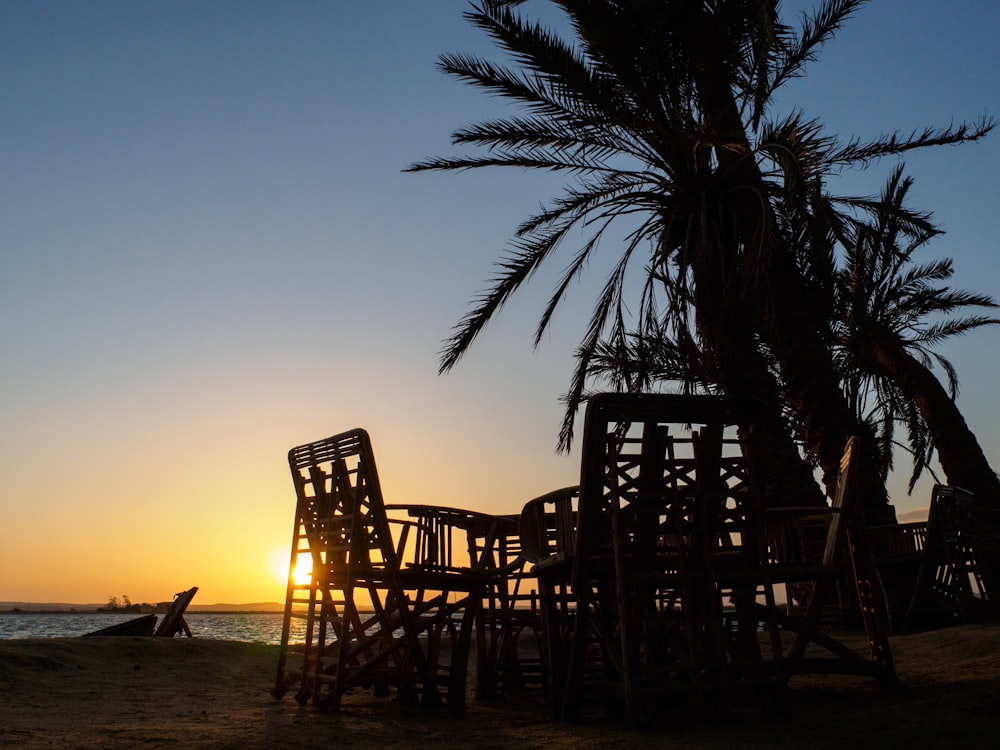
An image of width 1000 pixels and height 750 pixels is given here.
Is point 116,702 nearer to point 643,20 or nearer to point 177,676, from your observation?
point 177,676

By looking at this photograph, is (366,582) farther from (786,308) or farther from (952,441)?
(952,441)

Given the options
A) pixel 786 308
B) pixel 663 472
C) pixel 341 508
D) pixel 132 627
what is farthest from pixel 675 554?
pixel 132 627

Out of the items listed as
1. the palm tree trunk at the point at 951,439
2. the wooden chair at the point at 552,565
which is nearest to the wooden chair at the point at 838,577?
the wooden chair at the point at 552,565

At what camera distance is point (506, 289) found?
11695 mm

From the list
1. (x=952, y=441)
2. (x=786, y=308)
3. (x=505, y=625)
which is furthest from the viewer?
(x=952, y=441)

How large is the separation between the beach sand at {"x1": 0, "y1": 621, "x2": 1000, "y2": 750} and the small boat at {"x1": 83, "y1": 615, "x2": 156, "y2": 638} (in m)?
5.42

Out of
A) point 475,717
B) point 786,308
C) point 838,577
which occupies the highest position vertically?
point 786,308

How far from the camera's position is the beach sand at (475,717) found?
465 centimetres

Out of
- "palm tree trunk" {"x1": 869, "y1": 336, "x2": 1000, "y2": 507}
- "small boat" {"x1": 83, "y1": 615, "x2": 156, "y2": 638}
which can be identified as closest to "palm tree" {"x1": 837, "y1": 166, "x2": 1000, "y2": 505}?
"palm tree trunk" {"x1": 869, "y1": 336, "x2": 1000, "y2": 507}

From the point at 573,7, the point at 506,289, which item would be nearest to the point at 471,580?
the point at 506,289

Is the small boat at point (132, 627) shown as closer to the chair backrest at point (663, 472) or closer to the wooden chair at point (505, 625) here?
the wooden chair at point (505, 625)

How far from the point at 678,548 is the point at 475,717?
8.02 feet

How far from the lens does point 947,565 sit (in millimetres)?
11367

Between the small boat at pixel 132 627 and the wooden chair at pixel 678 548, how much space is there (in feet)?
39.2
